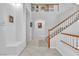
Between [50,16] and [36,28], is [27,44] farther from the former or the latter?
[50,16]

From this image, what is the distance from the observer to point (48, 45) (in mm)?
4898

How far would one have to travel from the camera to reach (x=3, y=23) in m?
3.24

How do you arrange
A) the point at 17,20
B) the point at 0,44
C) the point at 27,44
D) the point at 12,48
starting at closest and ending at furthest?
the point at 0,44 < the point at 12,48 < the point at 17,20 < the point at 27,44

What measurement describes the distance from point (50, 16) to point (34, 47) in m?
1.30

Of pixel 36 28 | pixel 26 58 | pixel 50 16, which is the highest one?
pixel 50 16

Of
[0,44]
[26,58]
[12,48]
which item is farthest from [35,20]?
[26,58]

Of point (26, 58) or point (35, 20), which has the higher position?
point (35, 20)

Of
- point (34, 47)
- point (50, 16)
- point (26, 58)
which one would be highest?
point (50, 16)

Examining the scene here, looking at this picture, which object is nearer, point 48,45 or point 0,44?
point 0,44

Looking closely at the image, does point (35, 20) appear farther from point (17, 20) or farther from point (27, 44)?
point (27, 44)

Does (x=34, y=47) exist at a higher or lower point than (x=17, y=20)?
lower

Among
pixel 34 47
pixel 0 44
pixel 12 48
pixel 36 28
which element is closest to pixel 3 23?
pixel 0 44

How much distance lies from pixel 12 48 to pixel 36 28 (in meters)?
1.04

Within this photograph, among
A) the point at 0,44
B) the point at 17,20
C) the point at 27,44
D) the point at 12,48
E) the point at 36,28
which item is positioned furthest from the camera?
the point at 27,44
